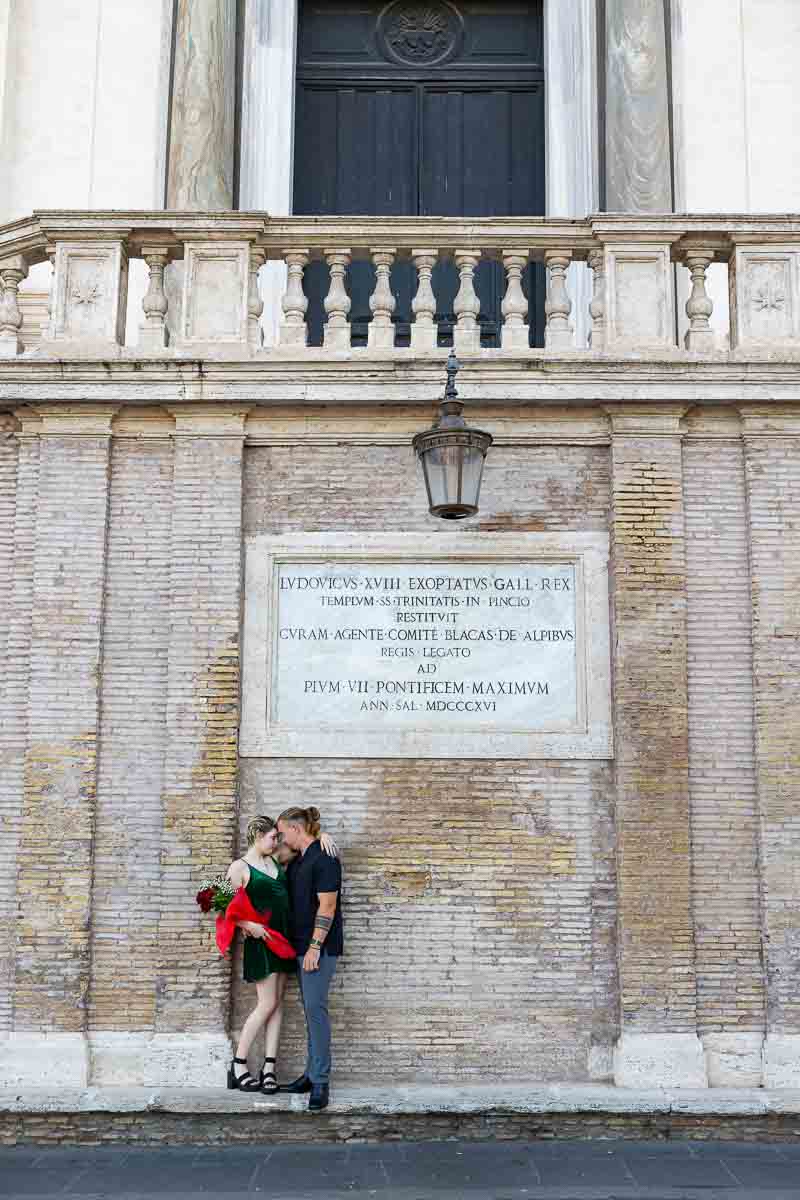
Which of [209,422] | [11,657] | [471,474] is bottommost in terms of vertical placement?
[11,657]

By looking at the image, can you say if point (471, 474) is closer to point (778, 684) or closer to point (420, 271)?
point (420, 271)

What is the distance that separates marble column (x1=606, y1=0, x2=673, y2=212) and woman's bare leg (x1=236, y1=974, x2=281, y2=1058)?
7611 mm

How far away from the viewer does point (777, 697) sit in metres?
8.64

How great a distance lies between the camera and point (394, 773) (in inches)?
342

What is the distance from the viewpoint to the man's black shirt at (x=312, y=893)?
8.07 meters

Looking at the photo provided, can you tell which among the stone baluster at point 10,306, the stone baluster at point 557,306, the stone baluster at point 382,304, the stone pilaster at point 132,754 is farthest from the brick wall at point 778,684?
the stone baluster at point 10,306

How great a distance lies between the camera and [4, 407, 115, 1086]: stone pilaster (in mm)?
8297

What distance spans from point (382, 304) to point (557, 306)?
4.12 feet

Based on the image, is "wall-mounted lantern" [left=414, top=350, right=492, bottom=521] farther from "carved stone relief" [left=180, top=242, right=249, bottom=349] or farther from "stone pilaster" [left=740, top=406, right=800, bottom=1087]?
"stone pilaster" [left=740, top=406, right=800, bottom=1087]

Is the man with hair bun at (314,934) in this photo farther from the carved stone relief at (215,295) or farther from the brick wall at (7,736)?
the carved stone relief at (215,295)

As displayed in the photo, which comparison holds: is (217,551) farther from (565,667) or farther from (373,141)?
(373,141)

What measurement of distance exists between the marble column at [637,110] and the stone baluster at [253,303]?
415cm

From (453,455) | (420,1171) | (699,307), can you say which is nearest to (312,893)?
(420,1171)

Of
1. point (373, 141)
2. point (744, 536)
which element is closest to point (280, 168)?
point (373, 141)
